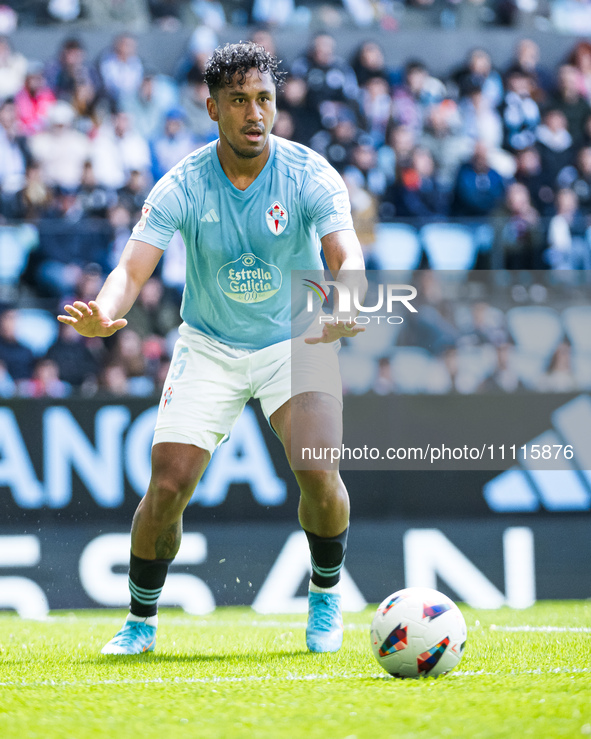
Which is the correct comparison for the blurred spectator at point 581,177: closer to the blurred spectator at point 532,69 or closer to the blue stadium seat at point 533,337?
the blurred spectator at point 532,69

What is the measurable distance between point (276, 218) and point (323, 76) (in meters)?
7.14

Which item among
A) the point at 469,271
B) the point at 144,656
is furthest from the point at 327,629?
the point at 469,271

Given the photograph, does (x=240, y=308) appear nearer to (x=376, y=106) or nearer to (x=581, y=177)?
(x=376, y=106)

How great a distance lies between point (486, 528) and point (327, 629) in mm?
3050

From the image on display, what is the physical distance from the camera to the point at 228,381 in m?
4.67

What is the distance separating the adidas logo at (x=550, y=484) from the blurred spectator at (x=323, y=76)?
17.1 ft

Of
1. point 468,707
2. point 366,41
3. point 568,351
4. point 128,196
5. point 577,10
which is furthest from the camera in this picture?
point 577,10

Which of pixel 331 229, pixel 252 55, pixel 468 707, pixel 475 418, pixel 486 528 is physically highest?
pixel 252 55

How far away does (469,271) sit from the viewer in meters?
8.32

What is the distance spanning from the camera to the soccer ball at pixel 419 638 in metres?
3.68

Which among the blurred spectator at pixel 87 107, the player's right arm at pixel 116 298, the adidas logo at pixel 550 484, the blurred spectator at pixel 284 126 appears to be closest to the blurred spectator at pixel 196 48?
the blurred spectator at pixel 87 107

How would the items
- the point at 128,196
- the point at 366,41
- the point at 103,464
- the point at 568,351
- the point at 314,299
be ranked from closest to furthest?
the point at 314,299
the point at 103,464
the point at 568,351
the point at 128,196
the point at 366,41

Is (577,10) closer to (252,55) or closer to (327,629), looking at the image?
(252,55)

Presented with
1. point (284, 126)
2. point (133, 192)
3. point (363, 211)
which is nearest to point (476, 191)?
point (363, 211)
